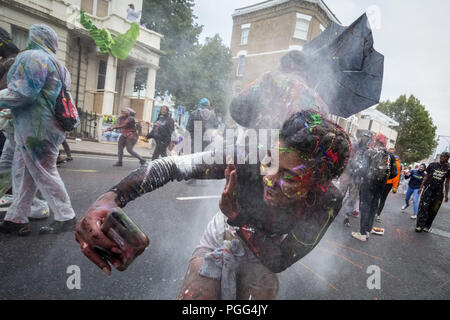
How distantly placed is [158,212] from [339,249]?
2.75m

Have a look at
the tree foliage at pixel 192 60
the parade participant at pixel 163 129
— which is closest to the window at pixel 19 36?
the tree foliage at pixel 192 60

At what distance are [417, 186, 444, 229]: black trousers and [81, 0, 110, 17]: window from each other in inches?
577

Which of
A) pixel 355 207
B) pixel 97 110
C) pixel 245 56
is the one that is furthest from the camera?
pixel 97 110

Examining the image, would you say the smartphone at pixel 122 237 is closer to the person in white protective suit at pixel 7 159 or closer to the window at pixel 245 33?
the window at pixel 245 33

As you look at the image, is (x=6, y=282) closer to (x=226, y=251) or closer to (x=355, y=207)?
(x=226, y=251)

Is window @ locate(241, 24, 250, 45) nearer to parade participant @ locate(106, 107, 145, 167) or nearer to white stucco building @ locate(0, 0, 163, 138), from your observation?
parade participant @ locate(106, 107, 145, 167)

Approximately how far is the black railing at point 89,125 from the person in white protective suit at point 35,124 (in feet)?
31.9

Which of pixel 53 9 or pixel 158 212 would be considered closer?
pixel 158 212

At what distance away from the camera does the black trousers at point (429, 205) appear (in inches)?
210

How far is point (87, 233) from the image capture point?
89cm

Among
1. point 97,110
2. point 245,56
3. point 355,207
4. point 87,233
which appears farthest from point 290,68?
point 97,110

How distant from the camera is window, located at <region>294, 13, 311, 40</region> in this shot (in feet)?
6.25

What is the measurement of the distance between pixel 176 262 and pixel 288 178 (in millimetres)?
1807

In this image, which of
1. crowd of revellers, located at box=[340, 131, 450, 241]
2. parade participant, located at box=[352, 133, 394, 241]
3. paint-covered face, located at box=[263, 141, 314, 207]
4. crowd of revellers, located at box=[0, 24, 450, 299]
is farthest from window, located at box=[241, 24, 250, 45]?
parade participant, located at box=[352, 133, 394, 241]
